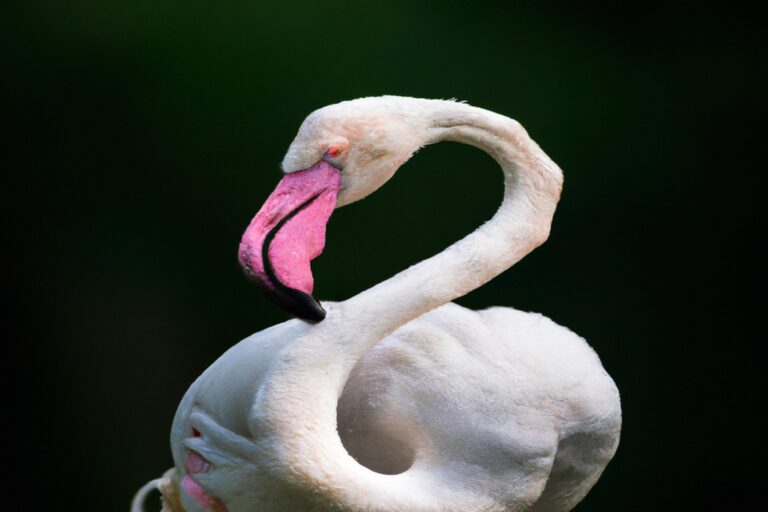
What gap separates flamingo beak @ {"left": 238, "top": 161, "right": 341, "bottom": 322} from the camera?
5.52 feet

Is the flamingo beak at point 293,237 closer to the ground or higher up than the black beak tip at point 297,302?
higher up

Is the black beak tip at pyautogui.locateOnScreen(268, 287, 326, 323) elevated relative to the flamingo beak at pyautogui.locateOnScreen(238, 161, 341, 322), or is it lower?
lower

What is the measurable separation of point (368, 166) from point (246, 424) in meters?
0.35

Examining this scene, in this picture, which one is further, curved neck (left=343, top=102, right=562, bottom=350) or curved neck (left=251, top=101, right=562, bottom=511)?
curved neck (left=343, top=102, right=562, bottom=350)

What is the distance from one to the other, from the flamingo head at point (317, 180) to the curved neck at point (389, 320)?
0.16 feet

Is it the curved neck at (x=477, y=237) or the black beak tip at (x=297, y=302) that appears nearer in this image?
the black beak tip at (x=297, y=302)

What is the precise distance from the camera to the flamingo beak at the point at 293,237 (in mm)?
1682

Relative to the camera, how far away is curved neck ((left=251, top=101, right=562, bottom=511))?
1.72 meters

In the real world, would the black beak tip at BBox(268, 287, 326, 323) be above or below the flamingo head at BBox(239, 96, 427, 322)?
below

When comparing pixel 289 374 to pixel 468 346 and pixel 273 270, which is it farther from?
pixel 468 346

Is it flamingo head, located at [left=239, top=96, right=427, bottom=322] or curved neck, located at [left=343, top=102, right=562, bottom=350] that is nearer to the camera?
flamingo head, located at [left=239, top=96, right=427, bottom=322]

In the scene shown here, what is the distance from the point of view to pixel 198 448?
1853 mm

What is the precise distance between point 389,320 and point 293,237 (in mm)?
174

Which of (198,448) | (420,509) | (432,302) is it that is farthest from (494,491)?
(198,448)
